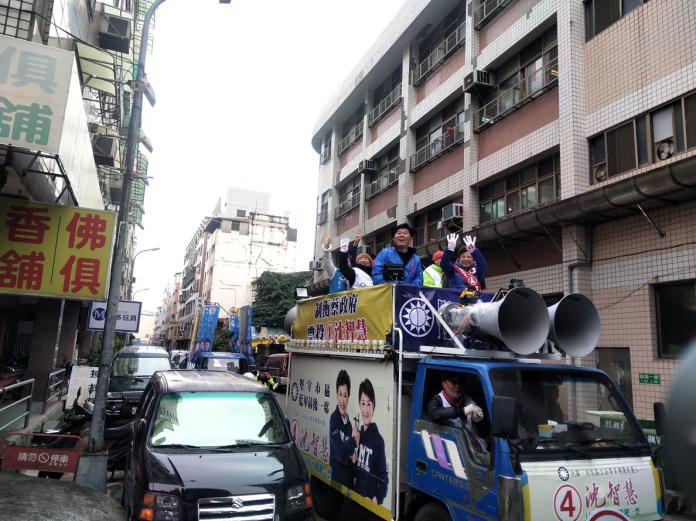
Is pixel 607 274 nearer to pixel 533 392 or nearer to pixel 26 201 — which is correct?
pixel 533 392

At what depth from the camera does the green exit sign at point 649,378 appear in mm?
9539

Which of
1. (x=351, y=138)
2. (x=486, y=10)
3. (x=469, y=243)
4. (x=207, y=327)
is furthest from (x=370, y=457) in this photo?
(x=207, y=327)

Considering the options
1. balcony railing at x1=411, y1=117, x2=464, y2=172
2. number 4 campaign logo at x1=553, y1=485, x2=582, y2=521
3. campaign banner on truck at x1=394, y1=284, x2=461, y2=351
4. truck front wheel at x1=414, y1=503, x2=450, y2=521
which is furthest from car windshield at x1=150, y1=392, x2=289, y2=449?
balcony railing at x1=411, y1=117, x2=464, y2=172

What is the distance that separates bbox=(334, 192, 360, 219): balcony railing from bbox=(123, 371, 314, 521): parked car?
19.0m

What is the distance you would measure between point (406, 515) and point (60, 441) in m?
5.72

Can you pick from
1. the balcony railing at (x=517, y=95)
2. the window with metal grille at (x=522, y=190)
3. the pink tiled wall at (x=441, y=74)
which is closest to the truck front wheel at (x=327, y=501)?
the window with metal grille at (x=522, y=190)

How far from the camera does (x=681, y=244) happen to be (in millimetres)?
9445

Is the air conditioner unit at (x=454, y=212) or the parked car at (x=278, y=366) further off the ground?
the air conditioner unit at (x=454, y=212)

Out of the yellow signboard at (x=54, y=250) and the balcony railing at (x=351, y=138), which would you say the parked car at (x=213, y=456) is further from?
the balcony railing at (x=351, y=138)

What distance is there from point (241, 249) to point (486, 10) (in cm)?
4897

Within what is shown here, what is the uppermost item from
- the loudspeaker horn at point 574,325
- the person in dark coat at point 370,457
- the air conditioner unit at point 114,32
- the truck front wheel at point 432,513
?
the air conditioner unit at point 114,32

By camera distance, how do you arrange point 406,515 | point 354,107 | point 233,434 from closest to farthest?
point 406,515 < point 233,434 < point 354,107

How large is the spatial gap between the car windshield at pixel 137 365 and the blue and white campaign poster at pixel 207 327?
1390 centimetres

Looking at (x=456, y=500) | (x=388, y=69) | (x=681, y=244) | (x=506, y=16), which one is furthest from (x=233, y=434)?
(x=388, y=69)
